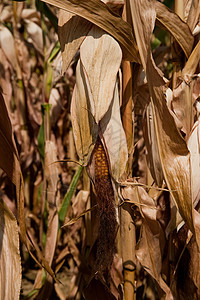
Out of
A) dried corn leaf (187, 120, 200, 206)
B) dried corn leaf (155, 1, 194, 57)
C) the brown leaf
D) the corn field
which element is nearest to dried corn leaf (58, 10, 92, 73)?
the corn field

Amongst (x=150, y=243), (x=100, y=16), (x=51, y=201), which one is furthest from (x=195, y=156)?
(x=51, y=201)

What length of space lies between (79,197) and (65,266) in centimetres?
76

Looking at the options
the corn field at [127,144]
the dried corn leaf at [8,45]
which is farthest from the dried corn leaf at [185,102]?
the dried corn leaf at [8,45]

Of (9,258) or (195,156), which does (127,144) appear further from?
(9,258)

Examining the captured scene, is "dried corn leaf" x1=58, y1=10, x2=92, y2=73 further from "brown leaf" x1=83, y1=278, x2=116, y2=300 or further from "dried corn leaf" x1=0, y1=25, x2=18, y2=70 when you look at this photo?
"dried corn leaf" x1=0, y1=25, x2=18, y2=70

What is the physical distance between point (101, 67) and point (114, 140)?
0.12 meters

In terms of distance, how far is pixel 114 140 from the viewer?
0.64 m

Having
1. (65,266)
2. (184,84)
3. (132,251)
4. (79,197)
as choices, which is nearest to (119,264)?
(132,251)

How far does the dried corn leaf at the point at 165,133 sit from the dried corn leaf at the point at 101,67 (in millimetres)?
50

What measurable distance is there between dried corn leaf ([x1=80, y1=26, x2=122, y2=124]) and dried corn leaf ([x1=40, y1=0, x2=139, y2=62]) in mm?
16

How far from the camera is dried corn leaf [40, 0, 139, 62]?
608 millimetres

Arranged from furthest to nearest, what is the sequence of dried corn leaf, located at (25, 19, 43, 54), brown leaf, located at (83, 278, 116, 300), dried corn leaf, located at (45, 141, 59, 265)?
1. dried corn leaf, located at (25, 19, 43, 54)
2. dried corn leaf, located at (45, 141, 59, 265)
3. brown leaf, located at (83, 278, 116, 300)

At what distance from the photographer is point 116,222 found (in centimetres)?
66

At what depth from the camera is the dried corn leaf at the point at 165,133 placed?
23.0 inches
